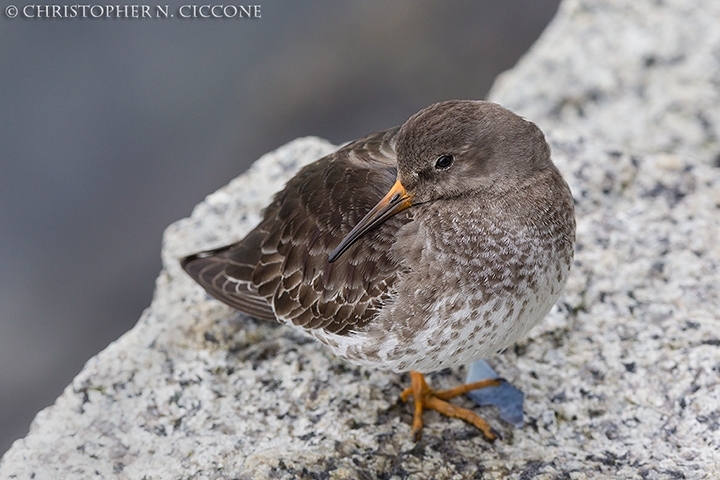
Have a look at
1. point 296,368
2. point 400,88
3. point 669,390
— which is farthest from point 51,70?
point 669,390

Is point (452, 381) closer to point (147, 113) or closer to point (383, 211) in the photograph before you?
point (383, 211)

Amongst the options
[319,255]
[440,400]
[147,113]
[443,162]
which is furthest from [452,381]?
[147,113]

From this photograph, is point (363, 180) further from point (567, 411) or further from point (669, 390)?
point (669, 390)

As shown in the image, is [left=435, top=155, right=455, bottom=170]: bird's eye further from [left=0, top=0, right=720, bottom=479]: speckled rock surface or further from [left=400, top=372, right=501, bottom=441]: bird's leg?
[left=0, top=0, right=720, bottom=479]: speckled rock surface

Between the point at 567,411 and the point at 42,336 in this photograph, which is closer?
the point at 567,411

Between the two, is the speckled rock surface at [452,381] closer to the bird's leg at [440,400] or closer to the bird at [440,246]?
the bird's leg at [440,400]

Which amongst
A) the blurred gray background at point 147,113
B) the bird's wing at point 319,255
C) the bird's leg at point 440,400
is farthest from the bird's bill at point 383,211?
the blurred gray background at point 147,113

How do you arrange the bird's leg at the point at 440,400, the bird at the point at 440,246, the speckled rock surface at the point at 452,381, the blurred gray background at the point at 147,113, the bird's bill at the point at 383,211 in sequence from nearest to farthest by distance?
the bird at the point at 440,246 < the bird's bill at the point at 383,211 < the speckled rock surface at the point at 452,381 < the bird's leg at the point at 440,400 < the blurred gray background at the point at 147,113

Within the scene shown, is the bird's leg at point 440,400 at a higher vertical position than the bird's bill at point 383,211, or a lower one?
lower
